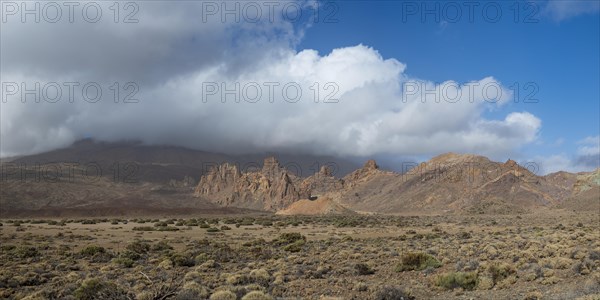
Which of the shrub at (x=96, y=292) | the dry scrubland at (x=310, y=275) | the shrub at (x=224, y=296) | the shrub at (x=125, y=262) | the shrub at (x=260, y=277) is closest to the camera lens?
the shrub at (x=224, y=296)

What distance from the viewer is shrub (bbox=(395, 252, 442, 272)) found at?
68.9ft

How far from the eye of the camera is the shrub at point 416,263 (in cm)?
2100

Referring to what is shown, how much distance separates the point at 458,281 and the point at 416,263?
5076 mm

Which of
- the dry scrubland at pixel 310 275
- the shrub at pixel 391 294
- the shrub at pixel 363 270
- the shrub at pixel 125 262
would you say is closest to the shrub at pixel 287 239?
the dry scrubland at pixel 310 275

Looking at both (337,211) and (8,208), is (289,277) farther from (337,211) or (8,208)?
(8,208)

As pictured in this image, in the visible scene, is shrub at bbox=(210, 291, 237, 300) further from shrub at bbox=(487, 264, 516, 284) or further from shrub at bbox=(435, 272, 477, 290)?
shrub at bbox=(487, 264, 516, 284)

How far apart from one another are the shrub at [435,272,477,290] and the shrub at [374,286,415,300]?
229cm

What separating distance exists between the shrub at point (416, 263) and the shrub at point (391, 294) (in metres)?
6.19

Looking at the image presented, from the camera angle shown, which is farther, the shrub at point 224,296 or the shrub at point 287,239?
the shrub at point 287,239

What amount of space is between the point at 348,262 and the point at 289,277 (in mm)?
5921

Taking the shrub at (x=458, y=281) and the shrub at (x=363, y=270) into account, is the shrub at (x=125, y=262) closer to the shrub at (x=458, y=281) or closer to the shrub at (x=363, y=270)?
the shrub at (x=363, y=270)

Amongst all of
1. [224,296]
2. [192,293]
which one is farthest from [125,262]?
[224,296]

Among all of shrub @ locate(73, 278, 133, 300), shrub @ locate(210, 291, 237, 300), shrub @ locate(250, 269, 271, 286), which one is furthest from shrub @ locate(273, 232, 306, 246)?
shrub @ locate(210, 291, 237, 300)

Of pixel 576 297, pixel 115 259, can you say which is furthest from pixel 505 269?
pixel 115 259
